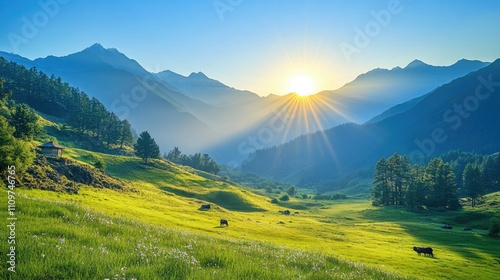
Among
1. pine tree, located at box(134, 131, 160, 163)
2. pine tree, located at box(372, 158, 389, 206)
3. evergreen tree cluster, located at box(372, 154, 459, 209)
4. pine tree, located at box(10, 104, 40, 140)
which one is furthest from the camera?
pine tree, located at box(134, 131, 160, 163)

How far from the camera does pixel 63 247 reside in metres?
7.75

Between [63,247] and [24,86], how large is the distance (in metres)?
235

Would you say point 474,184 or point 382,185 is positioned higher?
point 474,184

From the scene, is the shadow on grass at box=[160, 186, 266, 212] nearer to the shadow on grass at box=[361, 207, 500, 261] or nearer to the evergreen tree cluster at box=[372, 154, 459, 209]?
the shadow on grass at box=[361, 207, 500, 261]

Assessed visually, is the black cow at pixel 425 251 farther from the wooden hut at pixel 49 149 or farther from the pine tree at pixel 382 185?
the wooden hut at pixel 49 149

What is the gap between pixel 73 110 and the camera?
6880 inches

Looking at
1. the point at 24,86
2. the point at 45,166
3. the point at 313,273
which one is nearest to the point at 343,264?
the point at 313,273

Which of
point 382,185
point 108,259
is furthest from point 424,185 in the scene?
point 108,259

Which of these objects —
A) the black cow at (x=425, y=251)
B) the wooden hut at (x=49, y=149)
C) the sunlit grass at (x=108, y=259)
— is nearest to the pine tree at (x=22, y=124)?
the wooden hut at (x=49, y=149)

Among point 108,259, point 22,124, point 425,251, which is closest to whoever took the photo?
point 108,259

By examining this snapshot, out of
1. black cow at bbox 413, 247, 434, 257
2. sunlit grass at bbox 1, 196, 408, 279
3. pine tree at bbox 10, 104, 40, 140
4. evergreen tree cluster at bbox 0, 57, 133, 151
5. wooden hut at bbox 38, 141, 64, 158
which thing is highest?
evergreen tree cluster at bbox 0, 57, 133, 151

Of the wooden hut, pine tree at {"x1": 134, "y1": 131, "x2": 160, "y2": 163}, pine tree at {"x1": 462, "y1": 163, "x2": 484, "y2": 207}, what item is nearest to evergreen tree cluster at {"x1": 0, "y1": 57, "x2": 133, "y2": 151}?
pine tree at {"x1": 134, "y1": 131, "x2": 160, "y2": 163}

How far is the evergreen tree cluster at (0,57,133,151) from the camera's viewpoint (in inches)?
6496

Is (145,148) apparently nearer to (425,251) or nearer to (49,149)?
(49,149)
